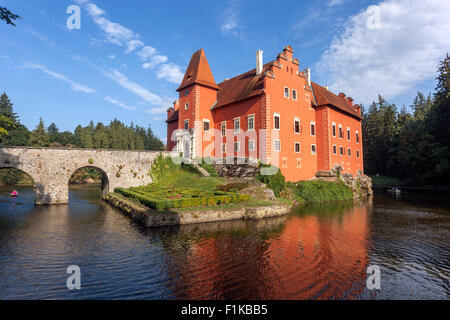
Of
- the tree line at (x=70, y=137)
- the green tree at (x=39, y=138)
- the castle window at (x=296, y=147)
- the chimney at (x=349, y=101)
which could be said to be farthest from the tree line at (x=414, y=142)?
the green tree at (x=39, y=138)

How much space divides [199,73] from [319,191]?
22.2 m

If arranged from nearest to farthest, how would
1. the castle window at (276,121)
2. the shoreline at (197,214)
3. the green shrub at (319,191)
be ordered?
1. the shoreline at (197,214)
2. the castle window at (276,121)
3. the green shrub at (319,191)

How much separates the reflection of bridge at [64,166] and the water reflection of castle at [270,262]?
17.2m

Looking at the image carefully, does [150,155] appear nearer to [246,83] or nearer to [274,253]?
[246,83]

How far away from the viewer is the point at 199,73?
109 feet

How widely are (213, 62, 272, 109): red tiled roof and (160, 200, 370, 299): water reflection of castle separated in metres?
18.2

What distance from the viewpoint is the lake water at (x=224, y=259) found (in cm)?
759

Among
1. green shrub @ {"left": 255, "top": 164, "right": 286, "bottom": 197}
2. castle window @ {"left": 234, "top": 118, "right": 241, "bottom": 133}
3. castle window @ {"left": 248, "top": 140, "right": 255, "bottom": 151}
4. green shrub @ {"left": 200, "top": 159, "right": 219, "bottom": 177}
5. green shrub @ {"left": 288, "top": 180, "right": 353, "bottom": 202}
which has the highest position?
castle window @ {"left": 234, "top": 118, "right": 241, "bottom": 133}

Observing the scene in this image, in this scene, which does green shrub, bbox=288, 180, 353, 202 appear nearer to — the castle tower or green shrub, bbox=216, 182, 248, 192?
green shrub, bbox=216, 182, 248, 192

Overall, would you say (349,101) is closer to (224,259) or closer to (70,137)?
(224,259)

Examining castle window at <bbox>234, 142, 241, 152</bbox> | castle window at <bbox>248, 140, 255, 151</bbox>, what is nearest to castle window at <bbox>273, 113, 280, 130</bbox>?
castle window at <bbox>248, 140, 255, 151</bbox>

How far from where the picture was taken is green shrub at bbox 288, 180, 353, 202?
2945 cm

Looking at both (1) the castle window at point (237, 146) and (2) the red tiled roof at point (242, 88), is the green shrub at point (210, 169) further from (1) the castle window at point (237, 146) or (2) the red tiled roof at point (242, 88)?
(2) the red tiled roof at point (242, 88)

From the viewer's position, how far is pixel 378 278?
8.60m
